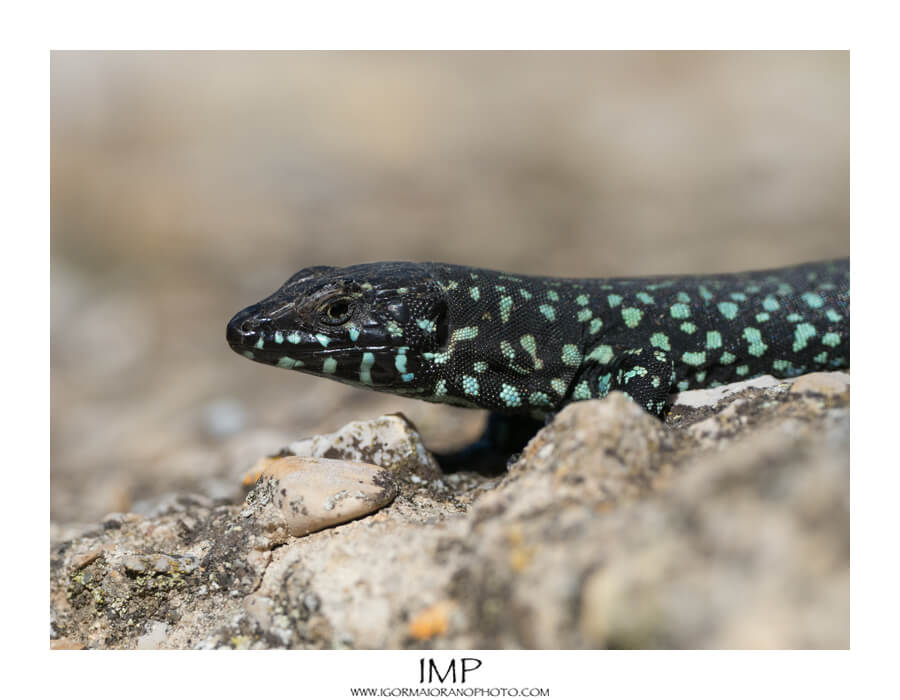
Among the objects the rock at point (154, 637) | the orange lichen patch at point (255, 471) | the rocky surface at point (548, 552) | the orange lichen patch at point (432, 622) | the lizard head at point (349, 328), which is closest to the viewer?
the rocky surface at point (548, 552)

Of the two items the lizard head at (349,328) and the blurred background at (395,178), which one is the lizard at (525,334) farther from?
the blurred background at (395,178)

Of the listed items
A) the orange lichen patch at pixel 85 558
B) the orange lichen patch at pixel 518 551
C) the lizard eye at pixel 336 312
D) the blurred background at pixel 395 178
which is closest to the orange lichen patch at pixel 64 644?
the orange lichen patch at pixel 85 558

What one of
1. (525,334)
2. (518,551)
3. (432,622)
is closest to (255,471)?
(525,334)

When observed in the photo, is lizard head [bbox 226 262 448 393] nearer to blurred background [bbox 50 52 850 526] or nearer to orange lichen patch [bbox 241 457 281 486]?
orange lichen patch [bbox 241 457 281 486]

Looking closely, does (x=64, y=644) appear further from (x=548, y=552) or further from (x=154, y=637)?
(x=548, y=552)

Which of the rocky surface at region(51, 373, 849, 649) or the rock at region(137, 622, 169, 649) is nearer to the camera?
the rocky surface at region(51, 373, 849, 649)

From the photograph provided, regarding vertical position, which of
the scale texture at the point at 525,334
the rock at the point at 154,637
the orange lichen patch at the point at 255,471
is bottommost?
the rock at the point at 154,637

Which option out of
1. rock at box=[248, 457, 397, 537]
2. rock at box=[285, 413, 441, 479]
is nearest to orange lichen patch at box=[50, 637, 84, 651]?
rock at box=[248, 457, 397, 537]

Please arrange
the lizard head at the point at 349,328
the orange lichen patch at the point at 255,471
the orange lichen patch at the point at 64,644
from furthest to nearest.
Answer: the orange lichen patch at the point at 255,471 < the lizard head at the point at 349,328 < the orange lichen patch at the point at 64,644
